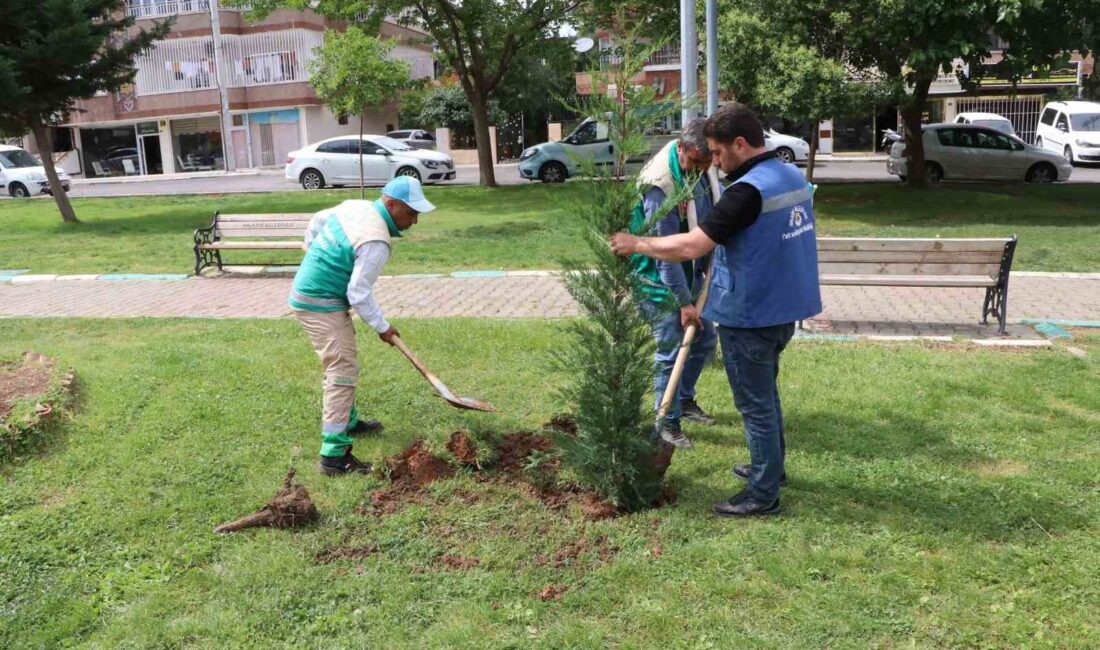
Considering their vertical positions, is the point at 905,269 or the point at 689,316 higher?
the point at 689,316

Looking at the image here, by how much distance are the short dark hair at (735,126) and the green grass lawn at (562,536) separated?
5.69 feet

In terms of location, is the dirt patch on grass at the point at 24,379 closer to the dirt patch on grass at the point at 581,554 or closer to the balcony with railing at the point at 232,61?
the dirt patch on grass at the point at 581,554

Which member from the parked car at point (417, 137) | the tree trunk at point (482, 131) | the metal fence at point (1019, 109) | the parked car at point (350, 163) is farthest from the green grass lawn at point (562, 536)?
the metal fence at point (1019, 109)

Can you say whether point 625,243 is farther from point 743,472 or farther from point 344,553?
point 344,553

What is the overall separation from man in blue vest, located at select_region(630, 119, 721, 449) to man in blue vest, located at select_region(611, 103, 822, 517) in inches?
8.4

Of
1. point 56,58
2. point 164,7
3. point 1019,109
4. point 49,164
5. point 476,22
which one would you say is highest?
point 164,7

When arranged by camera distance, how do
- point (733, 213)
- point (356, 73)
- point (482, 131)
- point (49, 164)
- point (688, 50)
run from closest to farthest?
point (733, 213) < point (688, 50) < point (356, 73) < point (49, 164) < point (482, 131)

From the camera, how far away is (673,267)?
4559 millimetres

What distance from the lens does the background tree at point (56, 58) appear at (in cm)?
1507

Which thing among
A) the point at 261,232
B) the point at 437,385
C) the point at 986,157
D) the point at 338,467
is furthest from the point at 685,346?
the point at 986,157

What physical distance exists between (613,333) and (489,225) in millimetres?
11352

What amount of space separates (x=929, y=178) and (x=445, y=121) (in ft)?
84.6

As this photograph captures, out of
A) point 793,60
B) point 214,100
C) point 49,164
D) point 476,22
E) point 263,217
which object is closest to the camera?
point 263,217

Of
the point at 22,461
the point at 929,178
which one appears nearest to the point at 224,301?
the point at 22,461
